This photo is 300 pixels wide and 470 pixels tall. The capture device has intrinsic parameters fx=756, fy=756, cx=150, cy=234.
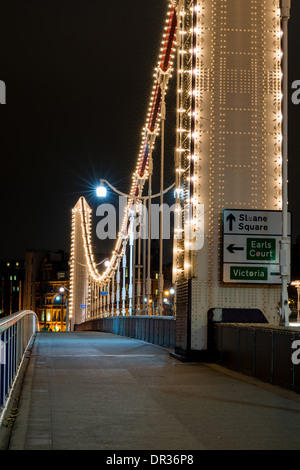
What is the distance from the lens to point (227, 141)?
1584 centimetres

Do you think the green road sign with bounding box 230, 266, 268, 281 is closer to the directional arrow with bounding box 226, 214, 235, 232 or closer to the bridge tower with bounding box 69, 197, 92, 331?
the directional arrow with bounding box 226, 214, 235, 232

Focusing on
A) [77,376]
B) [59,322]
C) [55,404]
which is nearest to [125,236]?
[77,376]

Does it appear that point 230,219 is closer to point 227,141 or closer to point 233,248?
point 233,248

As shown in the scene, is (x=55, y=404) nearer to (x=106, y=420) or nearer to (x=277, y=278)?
(x=106, y=420)

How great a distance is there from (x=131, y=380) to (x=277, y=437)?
5.07 m

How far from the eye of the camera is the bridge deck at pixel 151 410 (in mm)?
7035

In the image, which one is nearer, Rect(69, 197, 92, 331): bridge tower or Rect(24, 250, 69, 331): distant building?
Rect(69, 197, 92, 331): bridge tower

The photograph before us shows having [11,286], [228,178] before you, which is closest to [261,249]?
[228,178]

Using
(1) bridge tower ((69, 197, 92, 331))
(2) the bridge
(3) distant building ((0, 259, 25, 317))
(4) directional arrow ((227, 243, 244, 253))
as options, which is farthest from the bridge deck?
(3) distant building ((0, 259, 25, 317))

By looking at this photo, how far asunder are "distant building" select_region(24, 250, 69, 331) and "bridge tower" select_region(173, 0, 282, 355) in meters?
115

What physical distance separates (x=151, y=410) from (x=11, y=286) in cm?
15622

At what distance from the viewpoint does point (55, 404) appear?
933 cm

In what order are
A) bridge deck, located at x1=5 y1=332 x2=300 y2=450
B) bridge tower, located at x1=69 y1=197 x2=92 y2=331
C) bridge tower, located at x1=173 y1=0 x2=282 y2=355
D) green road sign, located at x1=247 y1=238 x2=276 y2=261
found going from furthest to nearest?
1. bridge tower, located at x1=69 y1=197 x2=92 y2=331
2. bridge tower, located at x1=173 y1=0 x2=282 y2=355
3. green road sign, located at x1=247 y1=238 x2=276 y2=261
4. bridge deck, located at x1=5 y1=332 x2=300 y2=450

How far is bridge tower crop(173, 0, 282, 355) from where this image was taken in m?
15.6
